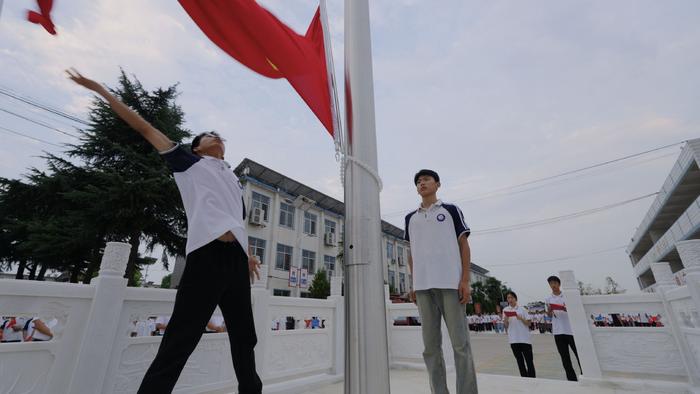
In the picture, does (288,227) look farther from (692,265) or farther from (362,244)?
(362,244)

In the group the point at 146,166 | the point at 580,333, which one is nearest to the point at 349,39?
the point at 580,333

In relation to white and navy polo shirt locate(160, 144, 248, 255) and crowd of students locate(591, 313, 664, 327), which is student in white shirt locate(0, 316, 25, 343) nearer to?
white and navy polo shirt locate(160, 144, 248, 255)

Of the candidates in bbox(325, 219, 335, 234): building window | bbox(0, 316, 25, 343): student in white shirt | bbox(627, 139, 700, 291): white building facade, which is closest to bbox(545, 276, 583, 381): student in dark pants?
bbox(0, 316, 25, 343): student in white shirt

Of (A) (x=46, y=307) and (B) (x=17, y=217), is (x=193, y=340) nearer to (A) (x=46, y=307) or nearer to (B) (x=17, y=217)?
(A) (x=46, y=307)

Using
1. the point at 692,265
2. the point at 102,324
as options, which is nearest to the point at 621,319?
the point at 692,265

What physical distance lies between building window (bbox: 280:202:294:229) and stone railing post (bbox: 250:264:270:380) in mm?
14180

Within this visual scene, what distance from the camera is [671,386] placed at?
2.96 metres

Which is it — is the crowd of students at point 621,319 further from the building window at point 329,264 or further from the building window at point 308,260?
the building window at point 308,260

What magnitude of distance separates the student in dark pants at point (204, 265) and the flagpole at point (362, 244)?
563 millimetres

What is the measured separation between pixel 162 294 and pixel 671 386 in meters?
4.50

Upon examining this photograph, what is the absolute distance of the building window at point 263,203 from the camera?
1608cm

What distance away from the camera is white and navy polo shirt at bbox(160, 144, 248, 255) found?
137cm

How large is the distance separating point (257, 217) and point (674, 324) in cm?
1431

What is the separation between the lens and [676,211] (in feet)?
61.2
